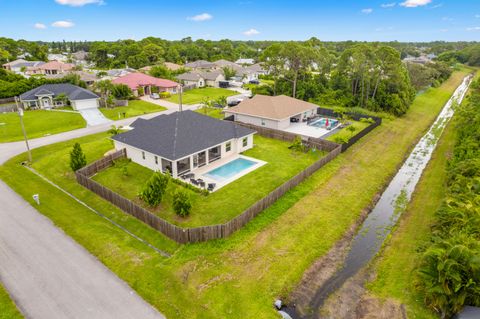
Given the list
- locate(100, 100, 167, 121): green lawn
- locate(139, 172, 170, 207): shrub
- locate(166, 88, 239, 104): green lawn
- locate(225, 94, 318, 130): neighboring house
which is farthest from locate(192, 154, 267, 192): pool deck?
locate(166, 88, 239, 104): green lawn

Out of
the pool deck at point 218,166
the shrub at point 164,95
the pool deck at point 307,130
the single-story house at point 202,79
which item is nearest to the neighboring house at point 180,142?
the pool deck at point 218,166

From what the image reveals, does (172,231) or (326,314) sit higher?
(172,231)

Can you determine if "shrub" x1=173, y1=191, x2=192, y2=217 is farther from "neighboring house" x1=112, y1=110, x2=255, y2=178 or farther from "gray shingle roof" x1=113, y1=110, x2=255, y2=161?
"gray shingle roof" x1=113, y1=110, x2=255, y2=161

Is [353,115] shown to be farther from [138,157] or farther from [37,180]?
[37,180]

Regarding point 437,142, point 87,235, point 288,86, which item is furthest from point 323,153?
point 288,86

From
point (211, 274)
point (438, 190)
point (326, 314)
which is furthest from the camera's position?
point (438, 190)

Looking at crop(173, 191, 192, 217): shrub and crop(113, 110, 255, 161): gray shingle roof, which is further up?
crop(113, 110, 255, 161): gray shingle roof
